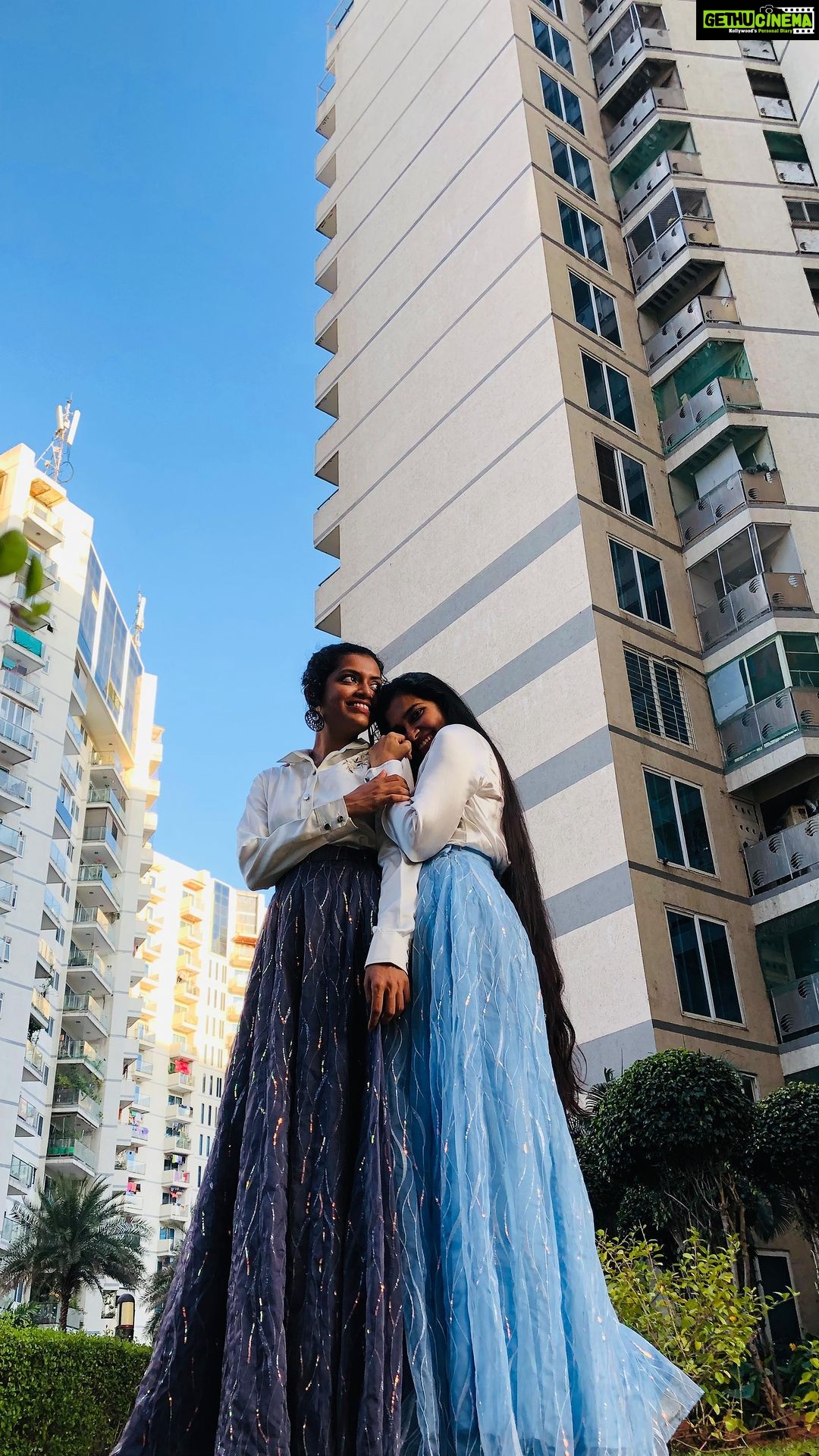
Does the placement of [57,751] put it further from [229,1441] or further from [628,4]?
[229,1441]

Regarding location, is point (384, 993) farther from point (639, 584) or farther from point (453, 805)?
point (639, 584)

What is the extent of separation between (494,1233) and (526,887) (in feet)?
3.61

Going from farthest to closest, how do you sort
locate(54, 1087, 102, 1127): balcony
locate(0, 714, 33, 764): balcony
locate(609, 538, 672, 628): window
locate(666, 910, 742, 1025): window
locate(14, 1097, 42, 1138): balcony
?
locate(54, 1087, 102, 1127): balcony < locate(0, 714, 33, 764): balcony < locate(14, 1097, 42, 1138): balcony < locate(609, 538, 672, 628): window < locate(666, 910, 742, 1025): window

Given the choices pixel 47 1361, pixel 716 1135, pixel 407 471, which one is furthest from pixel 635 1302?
pixel 407 471

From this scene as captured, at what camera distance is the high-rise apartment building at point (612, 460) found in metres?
16.5

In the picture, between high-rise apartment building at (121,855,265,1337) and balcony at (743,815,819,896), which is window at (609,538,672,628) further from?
high-rise apartment building at (121,855,265,1337)

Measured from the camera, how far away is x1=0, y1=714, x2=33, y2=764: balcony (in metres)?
38.1

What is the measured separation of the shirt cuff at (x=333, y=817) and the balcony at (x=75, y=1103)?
4039 centimetres

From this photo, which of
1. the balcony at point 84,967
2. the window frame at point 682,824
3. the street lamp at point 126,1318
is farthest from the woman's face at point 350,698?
the balcony at point 84,967

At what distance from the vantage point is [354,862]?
3.30m

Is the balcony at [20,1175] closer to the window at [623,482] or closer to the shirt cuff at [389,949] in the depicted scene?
the window at [623,482]

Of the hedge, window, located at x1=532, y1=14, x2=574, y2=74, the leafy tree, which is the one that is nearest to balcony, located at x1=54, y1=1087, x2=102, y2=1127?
the hedge

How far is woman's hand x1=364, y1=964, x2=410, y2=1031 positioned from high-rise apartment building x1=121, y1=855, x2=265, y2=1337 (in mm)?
46991

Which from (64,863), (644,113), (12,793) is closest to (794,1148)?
(644,113)
